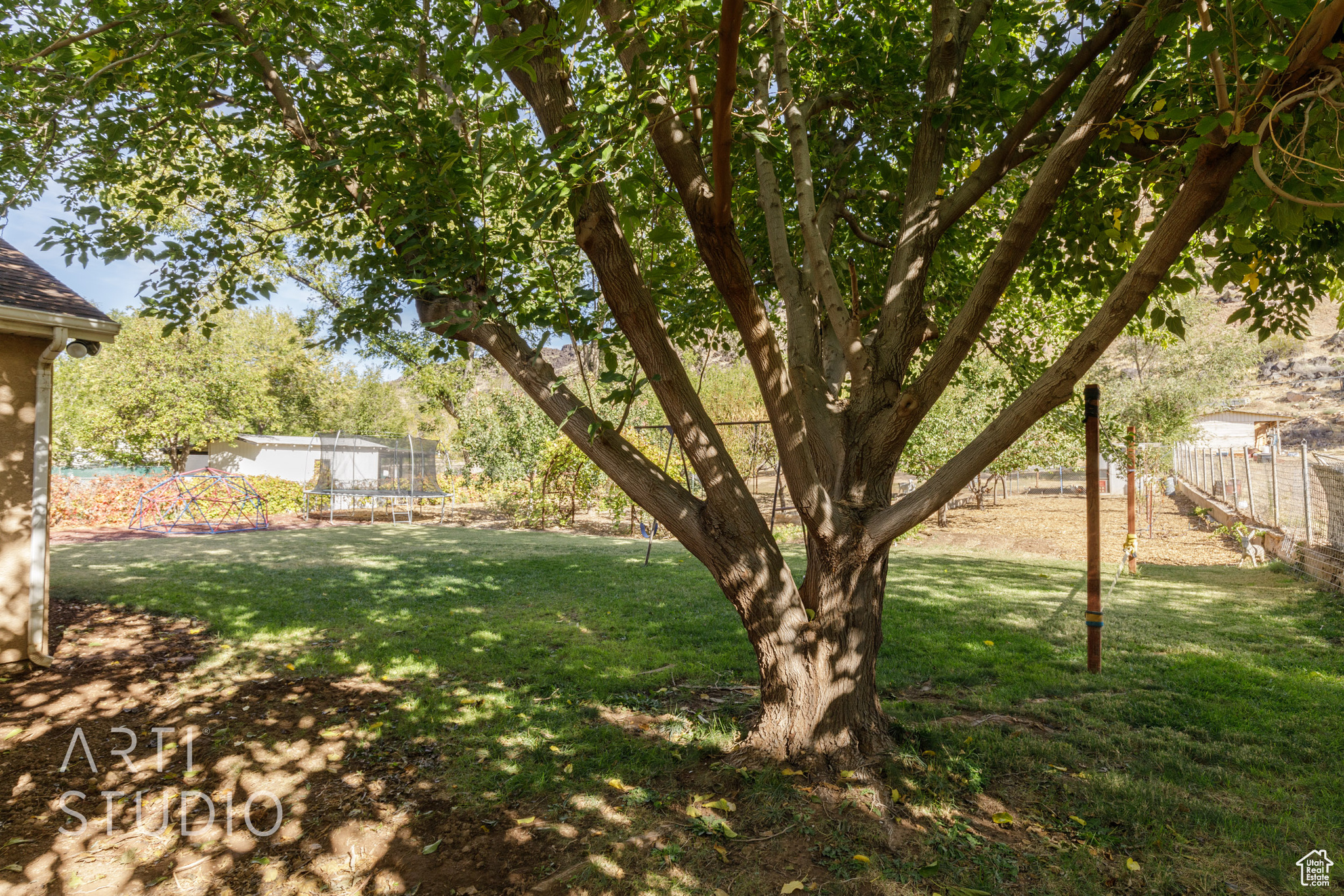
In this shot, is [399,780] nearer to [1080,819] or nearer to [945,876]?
[945,876]

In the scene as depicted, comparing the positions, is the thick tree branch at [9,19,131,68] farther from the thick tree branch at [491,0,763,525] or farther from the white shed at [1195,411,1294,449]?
the white shed at [1195,411,1294,449]

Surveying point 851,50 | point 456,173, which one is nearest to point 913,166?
point 851,50

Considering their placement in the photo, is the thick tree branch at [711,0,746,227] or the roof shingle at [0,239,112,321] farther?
the roof shingle at [0,239,112,321]

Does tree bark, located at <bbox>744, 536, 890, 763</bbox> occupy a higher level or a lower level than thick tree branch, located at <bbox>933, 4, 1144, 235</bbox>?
lower

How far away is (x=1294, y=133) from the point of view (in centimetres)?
295

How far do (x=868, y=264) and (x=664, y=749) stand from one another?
147 inches

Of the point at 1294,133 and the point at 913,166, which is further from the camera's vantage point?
the point at 913,166

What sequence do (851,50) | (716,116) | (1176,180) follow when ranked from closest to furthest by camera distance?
(716,116) → (1176,180) → (851,50)

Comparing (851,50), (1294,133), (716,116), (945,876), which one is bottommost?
(945,876)

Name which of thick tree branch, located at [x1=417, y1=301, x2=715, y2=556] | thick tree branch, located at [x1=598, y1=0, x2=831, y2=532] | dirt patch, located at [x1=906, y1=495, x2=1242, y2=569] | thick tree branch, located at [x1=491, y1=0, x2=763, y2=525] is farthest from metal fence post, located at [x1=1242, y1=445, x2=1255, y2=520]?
thick tree branch, located at [x1=417, y1=301, x2=715, y2=556]

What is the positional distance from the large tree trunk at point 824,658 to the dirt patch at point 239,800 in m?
1.18

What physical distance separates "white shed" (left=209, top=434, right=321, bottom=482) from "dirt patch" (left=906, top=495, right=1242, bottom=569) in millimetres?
24159

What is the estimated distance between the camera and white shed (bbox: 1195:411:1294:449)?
2875 cm

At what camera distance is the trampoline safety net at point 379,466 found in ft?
57.3
